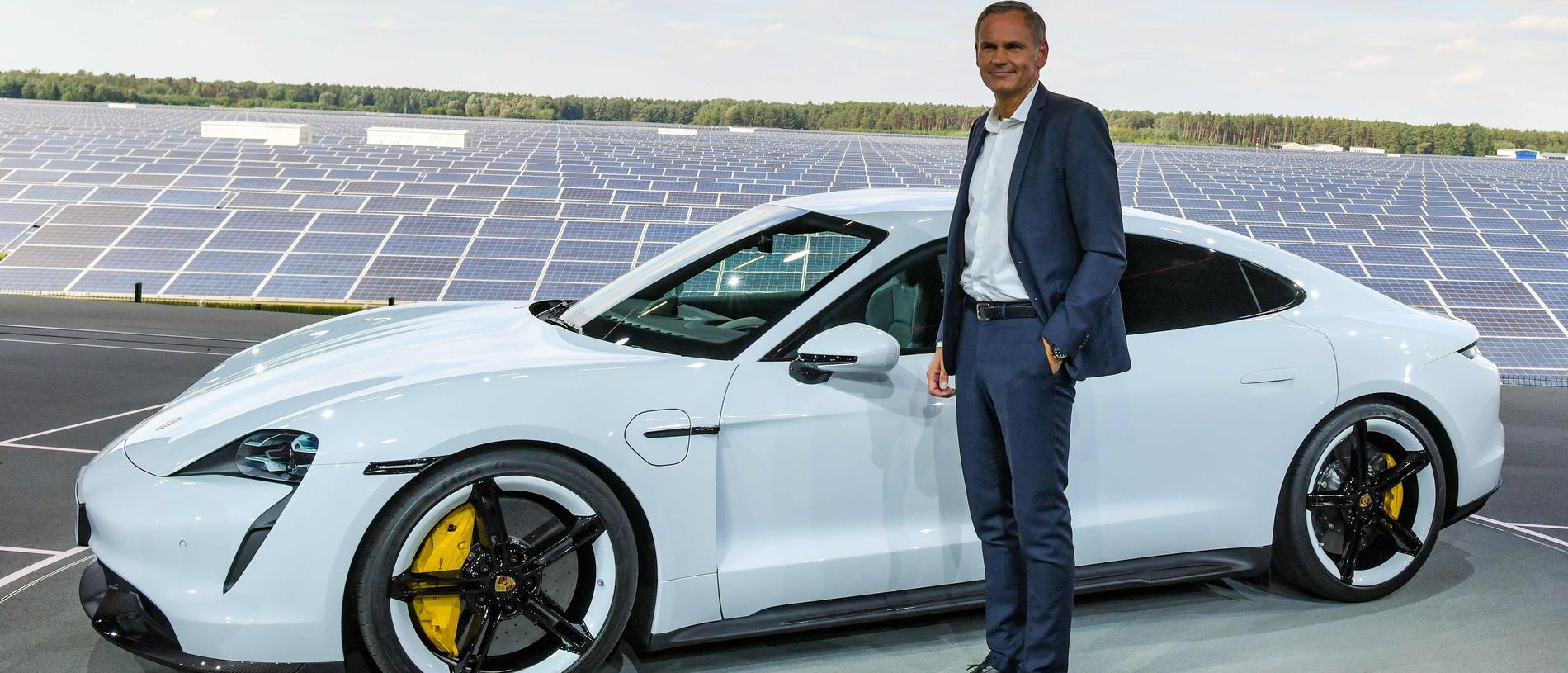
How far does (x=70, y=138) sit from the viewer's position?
2614 centimetres

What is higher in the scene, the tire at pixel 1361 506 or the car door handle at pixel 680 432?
the car door handle at pixel 680 432

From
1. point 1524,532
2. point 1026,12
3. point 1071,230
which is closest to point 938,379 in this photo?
point 1071,230

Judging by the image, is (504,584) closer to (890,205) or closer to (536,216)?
(890,205)

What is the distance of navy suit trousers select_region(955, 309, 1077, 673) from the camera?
2.97 m

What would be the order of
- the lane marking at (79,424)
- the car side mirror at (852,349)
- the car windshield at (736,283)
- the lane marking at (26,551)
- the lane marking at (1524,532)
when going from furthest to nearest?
the lane marking at (79,424) → the lane marking at (1524,532) → the lane marking at (26,551) → the car windshield at (736,283) → the car side mirror at (852,349)

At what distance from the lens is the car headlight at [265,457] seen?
284 cm

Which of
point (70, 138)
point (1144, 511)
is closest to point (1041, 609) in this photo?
point (1144, 511)

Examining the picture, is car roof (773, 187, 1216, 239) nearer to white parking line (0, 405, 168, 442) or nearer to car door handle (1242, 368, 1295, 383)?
car door handle (1242, 368, 1295, 383)

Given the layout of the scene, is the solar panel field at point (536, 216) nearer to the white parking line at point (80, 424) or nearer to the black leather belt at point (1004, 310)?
the white parking line at point (80, 424)

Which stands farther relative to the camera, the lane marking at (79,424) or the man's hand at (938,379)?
the lane marking at (79,424)

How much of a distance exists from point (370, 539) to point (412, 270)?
40.2 feet

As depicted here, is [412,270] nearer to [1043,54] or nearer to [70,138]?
[1043,54]

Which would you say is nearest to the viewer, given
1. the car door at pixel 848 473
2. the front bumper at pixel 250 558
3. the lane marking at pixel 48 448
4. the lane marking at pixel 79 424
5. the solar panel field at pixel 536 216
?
the front bumper at pixel 250 558

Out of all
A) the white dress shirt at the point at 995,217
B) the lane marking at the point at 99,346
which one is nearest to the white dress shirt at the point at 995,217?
the white dress shirt at the point at 995,217
